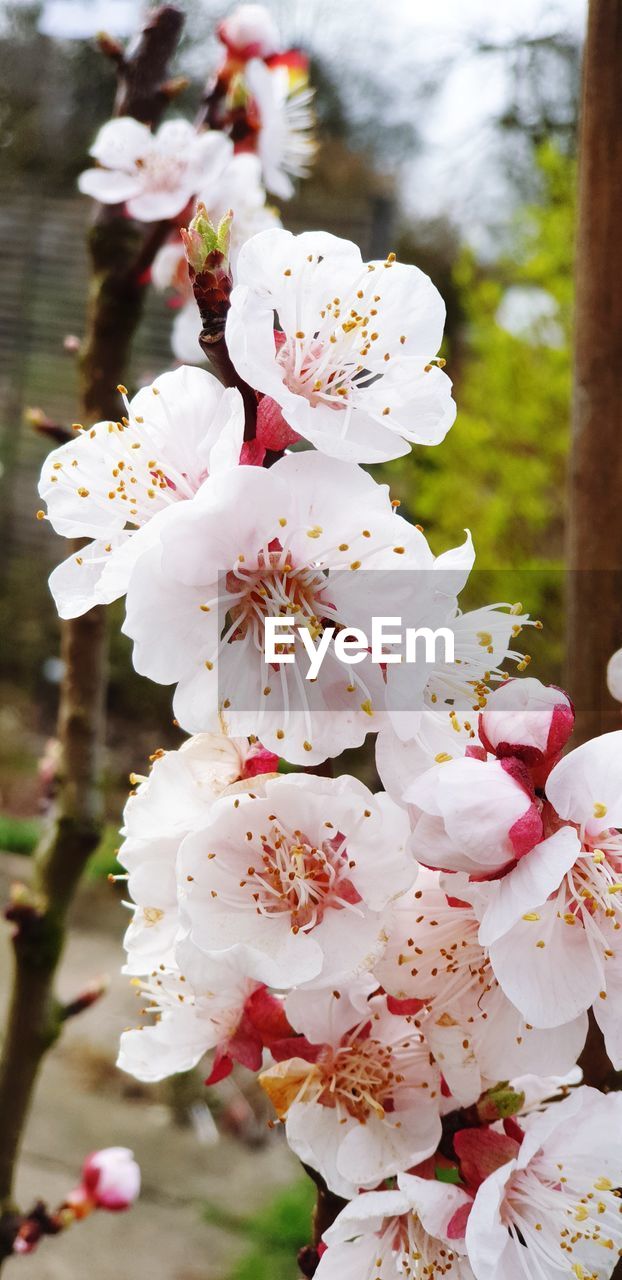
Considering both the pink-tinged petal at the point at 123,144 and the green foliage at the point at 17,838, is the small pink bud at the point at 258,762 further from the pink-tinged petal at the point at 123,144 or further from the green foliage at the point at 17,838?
the green foliage at the point at 17,838

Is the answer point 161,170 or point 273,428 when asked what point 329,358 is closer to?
point 273,428

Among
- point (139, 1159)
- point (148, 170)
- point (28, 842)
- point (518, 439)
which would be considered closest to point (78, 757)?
point (148, 170)

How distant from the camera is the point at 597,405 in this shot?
682 mm

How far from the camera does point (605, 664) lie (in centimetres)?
66

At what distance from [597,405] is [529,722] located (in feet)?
1.23

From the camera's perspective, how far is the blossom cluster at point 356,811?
353 millimetres

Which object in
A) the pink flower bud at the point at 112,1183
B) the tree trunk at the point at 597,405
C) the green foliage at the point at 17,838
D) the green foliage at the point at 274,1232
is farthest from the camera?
the green foliage at the point at 17,838

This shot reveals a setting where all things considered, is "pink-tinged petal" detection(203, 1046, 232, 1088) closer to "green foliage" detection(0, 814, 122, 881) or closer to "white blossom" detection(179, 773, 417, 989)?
"white blossom" detection(179, 773, 417, 989)

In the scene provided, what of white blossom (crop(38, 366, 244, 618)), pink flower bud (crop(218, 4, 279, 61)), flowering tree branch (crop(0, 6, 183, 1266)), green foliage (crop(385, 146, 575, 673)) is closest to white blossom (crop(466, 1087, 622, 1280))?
white blossom (crop(38, 366, 244, 618))

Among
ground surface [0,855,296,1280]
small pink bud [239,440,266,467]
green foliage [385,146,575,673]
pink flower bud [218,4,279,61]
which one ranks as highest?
pink flower bud [218,4,279,61]

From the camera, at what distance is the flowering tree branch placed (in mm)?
778

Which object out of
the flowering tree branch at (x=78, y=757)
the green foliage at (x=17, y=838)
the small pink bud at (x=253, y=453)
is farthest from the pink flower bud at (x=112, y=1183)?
the green foliage at (x=17, y=838)

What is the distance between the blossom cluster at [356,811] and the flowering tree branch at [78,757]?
37 cm

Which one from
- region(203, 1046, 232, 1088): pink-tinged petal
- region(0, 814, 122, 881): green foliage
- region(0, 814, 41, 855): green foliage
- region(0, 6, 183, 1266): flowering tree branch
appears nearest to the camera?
region(203, 1046, 232, 1088): pink-tinged petal
